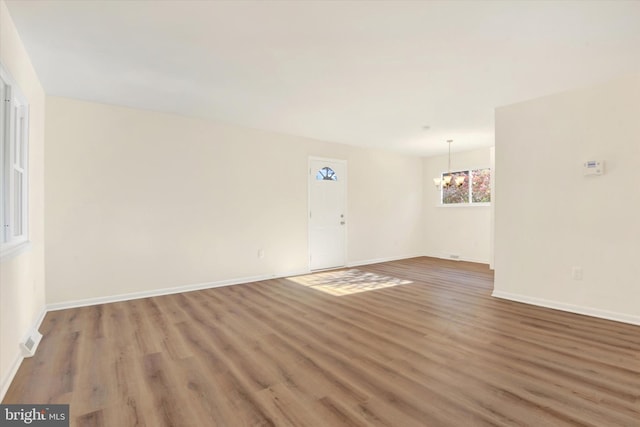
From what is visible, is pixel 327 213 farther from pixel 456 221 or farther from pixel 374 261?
pixel 456 221

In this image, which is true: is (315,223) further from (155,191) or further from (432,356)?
(432,356)

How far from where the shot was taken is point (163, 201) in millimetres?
4305

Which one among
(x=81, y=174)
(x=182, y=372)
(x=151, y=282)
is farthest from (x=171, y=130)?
(x=182, y=372)

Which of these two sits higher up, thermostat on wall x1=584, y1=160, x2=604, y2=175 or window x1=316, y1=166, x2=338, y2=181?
window x1=316, y1=166, x2=338, y2=181

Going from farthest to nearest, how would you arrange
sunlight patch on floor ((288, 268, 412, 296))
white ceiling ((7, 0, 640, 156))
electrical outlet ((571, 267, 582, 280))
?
1. sunlight patch on floor ((288, 268, 412, 296))
2. electrical outlet ((571, 267, 582, 280))
3. white ceiling ((7, 0, 640, 156))

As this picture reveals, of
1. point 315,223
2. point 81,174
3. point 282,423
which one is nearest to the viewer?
point 282,423

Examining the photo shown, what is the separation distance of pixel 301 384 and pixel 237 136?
3940mm

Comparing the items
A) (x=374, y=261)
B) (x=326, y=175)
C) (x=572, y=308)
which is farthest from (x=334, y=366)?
(x=374, y=261)

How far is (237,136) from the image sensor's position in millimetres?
4965

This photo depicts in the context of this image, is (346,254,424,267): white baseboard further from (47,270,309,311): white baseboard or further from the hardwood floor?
the hardwood floor

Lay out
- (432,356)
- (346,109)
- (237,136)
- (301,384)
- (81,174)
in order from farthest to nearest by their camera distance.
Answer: (237,136) → (346,109) → (81,174) → (432,356) → (301,384)

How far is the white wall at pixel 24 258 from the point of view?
2.06 meters

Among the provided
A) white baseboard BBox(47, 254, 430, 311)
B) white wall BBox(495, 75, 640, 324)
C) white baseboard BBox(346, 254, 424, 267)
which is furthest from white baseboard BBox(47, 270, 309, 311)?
white wall BBox(495, 75, 640, 324)

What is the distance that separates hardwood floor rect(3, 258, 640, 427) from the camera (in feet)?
5.75
